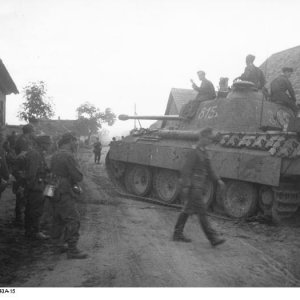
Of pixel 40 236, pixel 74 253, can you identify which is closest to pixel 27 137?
pixel 40 236

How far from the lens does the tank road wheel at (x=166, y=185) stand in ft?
33.9

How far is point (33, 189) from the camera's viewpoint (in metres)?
6.33

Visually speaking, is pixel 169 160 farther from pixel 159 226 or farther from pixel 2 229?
pixel 2 229

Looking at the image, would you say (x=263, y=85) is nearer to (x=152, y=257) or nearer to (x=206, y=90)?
(x=206, y=90)

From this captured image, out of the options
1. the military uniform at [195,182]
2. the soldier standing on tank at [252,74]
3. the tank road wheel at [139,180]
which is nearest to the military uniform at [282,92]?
the soldier standing on tank at [252,74]

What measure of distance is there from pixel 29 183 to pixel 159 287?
9.77 ft

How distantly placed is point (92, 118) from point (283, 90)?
5228 centimetres

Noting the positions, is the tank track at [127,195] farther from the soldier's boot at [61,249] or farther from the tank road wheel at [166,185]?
the soldier's boot at [61,249]

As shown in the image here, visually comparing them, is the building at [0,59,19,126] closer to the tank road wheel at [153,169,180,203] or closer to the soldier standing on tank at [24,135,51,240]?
the tank road wheel at [153,169,180,203]

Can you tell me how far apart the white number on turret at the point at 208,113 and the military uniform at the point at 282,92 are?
132 cm

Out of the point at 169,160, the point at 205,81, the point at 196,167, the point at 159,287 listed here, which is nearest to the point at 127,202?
the point at 169,160

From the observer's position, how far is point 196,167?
20.2 feet

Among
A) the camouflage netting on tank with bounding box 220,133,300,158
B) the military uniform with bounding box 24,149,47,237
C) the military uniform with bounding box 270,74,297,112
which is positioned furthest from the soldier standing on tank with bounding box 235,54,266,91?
the military uniform with bounding box 24,149,47,237

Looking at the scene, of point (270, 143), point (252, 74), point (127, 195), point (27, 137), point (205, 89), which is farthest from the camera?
point (127, 195)
